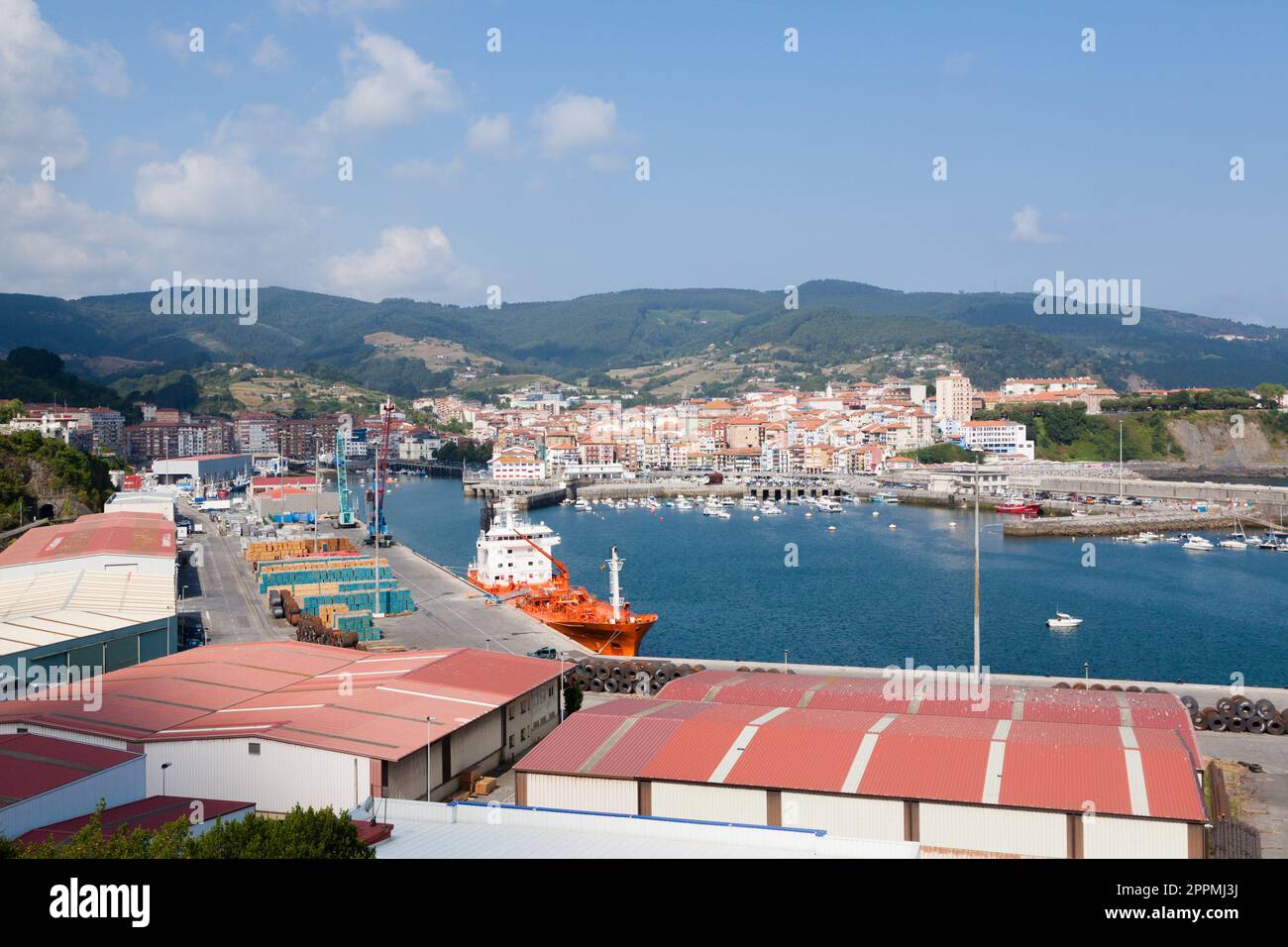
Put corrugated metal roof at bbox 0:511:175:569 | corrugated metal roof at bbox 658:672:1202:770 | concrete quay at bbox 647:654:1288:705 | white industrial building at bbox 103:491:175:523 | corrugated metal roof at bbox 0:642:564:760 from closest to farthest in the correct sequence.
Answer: corrugated metal roof at bbox 0:642:564:760 < corrugated metal roof at bbox 658:672:1202:770 < concrete quay at bbox 647:654:1288:705 < corrugated metal roof at bbox 0:511:175:569 < white industrial building at bbox 103:491:175:523

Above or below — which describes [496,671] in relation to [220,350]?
below

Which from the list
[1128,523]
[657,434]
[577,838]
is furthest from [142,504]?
[657,434]

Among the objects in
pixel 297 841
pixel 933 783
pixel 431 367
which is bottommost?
pixel 933 783

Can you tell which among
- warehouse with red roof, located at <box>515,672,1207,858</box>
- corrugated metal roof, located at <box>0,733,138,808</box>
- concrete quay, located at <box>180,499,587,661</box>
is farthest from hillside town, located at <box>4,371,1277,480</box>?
warehouse with red roof, located at <box>515,672,1207,858</box>

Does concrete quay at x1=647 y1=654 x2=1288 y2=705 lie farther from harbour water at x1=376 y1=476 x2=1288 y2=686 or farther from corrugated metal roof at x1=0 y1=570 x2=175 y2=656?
corrugated metal roof at x1=0 y1=570 x2=175 y2=656
